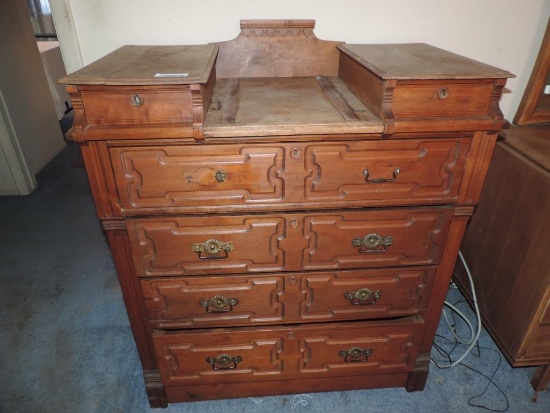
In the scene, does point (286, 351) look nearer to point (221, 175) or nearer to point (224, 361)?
point (224, 361)

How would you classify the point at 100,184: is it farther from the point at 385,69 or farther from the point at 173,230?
the point at 385,69

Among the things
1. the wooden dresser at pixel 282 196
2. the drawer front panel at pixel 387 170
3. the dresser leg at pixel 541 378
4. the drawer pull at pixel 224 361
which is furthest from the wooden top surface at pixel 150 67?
the dresser leg at pixel 541 378

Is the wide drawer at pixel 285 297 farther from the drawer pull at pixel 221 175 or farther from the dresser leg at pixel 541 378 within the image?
the dresser leg at pixel 541 378

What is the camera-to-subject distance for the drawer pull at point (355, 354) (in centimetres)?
163

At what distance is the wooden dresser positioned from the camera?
46.6 inches

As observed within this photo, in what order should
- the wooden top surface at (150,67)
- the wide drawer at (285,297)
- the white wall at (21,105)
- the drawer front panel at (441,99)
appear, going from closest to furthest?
the wooden top surface at (150,67)
the drawer front panel at (441,99)
the wide drawer at (285,297)
the white wall at (21,105)

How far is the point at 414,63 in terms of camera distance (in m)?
1.28

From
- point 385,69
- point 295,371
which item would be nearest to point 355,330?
point 295,371

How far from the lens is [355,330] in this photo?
1581mm

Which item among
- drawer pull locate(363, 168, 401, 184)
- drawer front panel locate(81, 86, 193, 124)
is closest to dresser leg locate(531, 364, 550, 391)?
drawer pull locate(363, 168, 401, 184)

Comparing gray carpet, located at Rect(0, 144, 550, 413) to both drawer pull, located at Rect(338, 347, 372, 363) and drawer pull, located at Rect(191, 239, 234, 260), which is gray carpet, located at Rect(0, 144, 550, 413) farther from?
drawer pull, located at Rect(191, 239, 234, 260)

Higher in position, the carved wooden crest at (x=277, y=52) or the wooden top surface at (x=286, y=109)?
the carved wooden crest at (x=277, y=52)

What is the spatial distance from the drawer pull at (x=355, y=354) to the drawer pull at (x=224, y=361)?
435 mm

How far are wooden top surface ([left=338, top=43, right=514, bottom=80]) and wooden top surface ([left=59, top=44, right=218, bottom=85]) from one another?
0.53 metres
